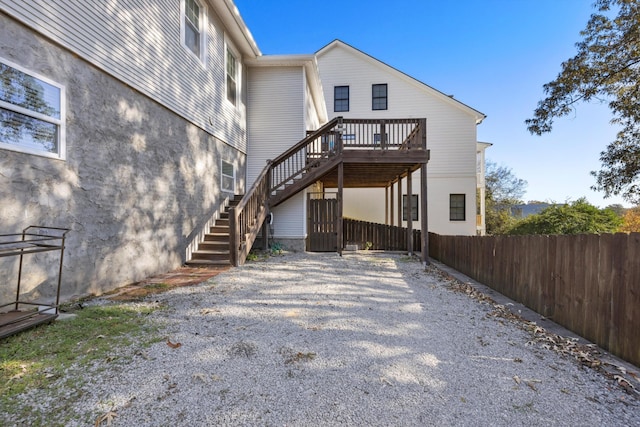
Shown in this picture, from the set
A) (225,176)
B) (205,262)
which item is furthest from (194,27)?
(205,262)

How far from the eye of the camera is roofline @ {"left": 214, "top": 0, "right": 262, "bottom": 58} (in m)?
7.68

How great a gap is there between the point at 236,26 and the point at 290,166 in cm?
419

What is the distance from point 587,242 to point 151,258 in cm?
648

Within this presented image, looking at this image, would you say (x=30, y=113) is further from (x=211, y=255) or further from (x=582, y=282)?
(x=582, y=282)

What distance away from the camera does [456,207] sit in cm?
1605

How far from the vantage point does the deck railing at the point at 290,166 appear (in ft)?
23.4

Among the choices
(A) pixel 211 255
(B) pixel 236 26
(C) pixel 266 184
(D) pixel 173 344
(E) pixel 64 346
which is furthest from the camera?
(C) pixel 266 184

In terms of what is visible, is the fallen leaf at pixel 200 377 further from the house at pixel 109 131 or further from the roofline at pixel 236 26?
the roofline at pixel 236 26

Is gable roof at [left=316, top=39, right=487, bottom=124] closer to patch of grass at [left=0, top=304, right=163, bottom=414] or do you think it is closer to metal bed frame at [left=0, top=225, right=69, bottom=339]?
metal bed frame at [left=0, top=225, right=69, bottom=339]

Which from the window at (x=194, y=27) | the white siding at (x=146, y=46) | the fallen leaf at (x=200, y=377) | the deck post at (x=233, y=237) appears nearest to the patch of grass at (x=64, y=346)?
the fallen leaf at (x=200, y=377)

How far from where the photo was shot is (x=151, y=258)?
569 centimetres

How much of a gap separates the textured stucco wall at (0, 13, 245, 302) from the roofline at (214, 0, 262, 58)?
3.34 m

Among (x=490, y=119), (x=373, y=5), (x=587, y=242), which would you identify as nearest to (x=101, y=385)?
(x=587, y=242)

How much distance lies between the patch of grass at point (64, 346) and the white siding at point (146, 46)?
3398 millimetres
